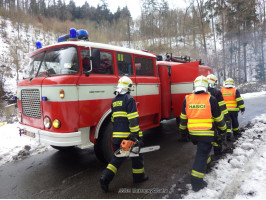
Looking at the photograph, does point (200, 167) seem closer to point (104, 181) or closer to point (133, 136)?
point (133, 136)

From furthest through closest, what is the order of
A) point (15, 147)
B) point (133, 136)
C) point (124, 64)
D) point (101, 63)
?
point (15, 147)
point (124, 64)
point (101, 63)
point (133, 136)

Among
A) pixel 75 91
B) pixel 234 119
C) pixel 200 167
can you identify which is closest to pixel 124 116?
pixel 75 91

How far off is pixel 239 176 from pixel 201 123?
127 centimetres

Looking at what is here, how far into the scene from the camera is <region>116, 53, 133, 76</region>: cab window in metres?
4.25

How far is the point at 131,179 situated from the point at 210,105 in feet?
6.38

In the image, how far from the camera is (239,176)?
322 centimetres

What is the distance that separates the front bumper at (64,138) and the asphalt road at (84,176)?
29.4 inches

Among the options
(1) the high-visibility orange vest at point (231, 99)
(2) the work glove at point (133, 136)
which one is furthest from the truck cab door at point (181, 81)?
(2) the work glove at point (133, 136)

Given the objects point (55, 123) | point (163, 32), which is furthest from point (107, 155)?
point (163, 32)

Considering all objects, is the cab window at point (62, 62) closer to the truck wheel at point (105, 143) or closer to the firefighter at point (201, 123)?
the truck wheel at point (105, 143)

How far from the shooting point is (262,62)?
2464cm

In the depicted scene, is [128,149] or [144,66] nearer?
[128,149]

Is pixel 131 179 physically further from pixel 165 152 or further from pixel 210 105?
pixel 210 105

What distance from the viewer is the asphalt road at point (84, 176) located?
3025 millimetres
